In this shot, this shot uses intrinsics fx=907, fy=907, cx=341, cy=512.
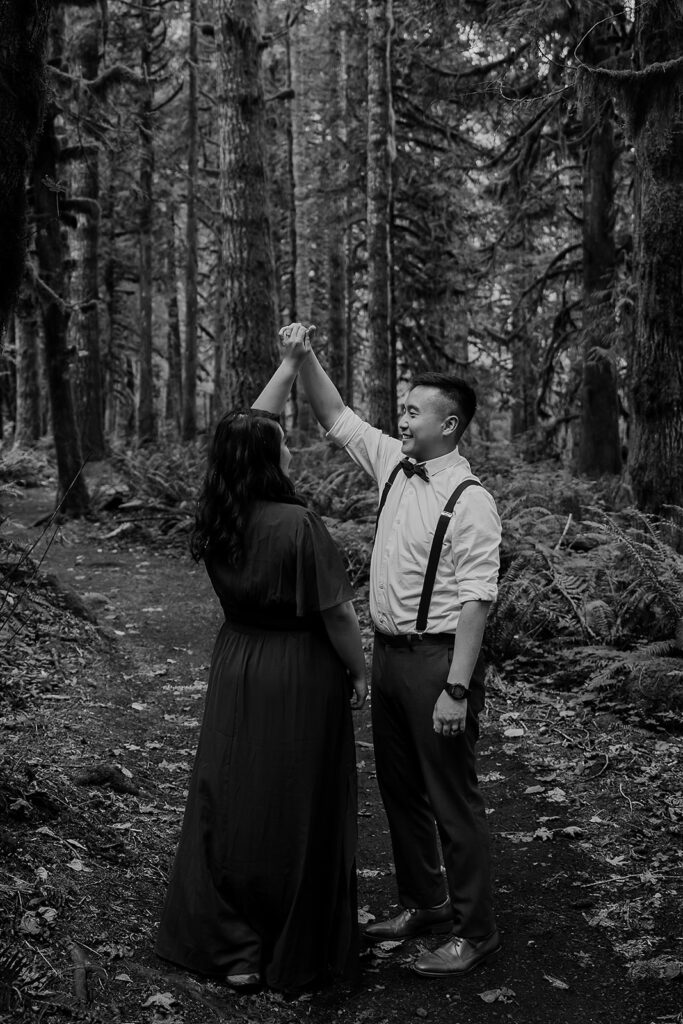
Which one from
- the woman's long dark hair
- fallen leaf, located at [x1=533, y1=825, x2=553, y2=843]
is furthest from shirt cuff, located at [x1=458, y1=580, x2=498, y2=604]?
fallen leaf, located at [x1=533, y1=825, x2=553, y2=843]

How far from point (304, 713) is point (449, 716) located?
0.58 meters

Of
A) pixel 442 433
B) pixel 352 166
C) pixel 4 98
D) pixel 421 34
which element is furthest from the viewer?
pixel 352 166

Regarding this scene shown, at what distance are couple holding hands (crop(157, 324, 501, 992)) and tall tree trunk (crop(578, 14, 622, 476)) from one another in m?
9.69

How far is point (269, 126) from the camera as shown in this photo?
25438mm

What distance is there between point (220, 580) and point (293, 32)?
18895 millimetres

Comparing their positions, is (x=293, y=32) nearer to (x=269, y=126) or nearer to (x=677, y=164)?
(x=269, y=126)

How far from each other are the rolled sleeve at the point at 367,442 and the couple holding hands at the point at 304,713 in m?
0.41

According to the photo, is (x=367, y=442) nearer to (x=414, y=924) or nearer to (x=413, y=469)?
(x=413, y=469)

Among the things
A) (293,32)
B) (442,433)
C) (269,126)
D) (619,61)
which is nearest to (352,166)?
(293,32)

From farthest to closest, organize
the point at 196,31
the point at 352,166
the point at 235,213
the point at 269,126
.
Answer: the point at 269,126
the point at 196,31
the point at 352,166
the point at 235,213

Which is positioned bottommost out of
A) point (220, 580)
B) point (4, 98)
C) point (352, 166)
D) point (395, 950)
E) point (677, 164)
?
point (395, 950)

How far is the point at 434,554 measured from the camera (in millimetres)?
3711

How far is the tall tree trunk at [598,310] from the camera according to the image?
13.5 m

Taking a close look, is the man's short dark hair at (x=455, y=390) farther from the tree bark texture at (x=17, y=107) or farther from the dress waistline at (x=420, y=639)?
the tree bark texture at (x=17, y=107)
